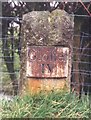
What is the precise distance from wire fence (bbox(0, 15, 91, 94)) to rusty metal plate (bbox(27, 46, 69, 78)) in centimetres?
120

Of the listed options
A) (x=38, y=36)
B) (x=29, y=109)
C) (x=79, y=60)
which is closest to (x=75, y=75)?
(x=79, y=60)

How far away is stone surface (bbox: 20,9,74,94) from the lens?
17.2 feet

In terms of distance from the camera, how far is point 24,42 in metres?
5.27

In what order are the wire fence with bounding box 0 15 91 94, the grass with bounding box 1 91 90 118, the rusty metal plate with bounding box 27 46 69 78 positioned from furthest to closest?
the wire fence with bounding box 0 15 91 94 → the rusty metal plate with bounding box 27 46 69 78 → the grass with bounding box 1 91 90 118

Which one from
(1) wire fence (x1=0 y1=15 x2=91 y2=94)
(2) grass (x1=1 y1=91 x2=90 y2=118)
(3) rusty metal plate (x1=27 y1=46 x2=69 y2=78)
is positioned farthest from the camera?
(1) wire fence (x1=0 y1=15 x2=91 y2=94)

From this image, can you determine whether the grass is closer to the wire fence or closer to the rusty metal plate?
the rusty metal plate

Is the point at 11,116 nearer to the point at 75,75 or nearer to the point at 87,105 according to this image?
the point at 87,105

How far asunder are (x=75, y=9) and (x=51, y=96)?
2117 millimetres

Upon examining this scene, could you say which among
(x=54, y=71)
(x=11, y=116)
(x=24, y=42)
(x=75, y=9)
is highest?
(x=75, y=9)

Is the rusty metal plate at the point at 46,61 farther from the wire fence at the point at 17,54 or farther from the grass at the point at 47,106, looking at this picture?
the wire fence at the point at 17,54

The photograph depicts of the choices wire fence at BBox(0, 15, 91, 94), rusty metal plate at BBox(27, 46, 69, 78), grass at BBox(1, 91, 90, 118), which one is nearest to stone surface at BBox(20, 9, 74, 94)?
rusty metal plate at BBox(27, 46, 69, 78)

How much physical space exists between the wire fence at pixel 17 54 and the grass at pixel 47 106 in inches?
59.2

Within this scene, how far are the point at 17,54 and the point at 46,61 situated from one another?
1.96 m

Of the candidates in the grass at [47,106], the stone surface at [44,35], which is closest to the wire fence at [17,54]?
the stone surface at [44,35]
